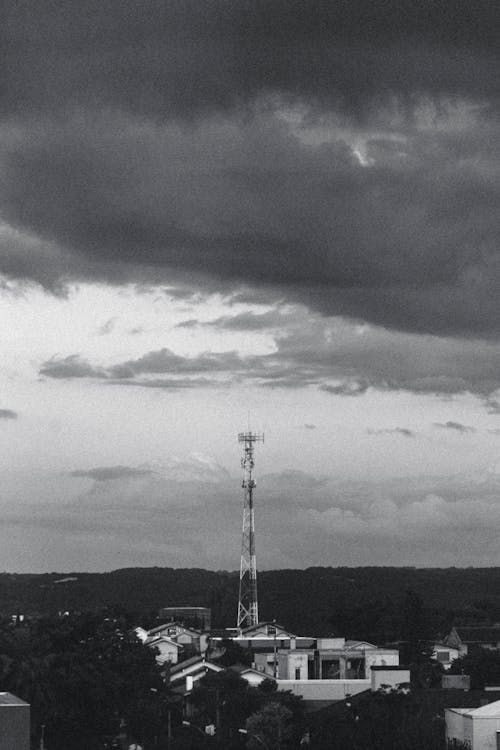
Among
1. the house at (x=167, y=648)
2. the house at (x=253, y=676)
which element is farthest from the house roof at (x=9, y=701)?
the house at (x=167, y=648)

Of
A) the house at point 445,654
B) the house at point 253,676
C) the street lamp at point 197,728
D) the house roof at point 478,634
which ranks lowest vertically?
the street lamp at point 197,728

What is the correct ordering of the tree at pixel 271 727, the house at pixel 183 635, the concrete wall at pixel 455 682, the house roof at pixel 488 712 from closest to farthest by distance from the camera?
the house roof at pixel 488 712 < the tree at pixel 271 727 < the concrete wall at pixel 455 682 < the house at pixel 183 635

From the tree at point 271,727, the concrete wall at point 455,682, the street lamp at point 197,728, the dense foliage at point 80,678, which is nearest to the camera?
the dense foliage at point 80,678

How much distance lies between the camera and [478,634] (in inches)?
6565

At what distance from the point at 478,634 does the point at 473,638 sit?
7.29 ft

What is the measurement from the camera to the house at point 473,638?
160 m

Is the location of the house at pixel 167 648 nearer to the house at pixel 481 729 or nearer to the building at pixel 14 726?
the house at pixel 481 729

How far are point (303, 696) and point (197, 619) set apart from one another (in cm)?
9328

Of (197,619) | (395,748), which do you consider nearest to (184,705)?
(395,748)

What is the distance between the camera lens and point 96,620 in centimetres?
9244

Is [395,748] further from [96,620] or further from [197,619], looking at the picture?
[197,619]

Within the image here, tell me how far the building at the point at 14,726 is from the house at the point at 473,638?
9475 cm

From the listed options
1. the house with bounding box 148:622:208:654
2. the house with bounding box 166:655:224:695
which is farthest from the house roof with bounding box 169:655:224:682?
the house with bounding box 148:622:208:654

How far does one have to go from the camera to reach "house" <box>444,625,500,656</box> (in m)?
160
